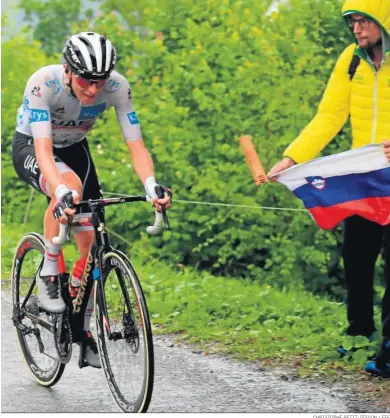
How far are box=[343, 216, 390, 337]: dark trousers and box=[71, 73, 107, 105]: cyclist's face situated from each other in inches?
75.9

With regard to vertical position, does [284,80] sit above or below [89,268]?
above

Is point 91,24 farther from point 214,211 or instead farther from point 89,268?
point 89,268

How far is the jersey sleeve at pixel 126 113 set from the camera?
20.6 ft

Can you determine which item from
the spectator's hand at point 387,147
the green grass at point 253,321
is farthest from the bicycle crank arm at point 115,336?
the spectator's hand at point 387,147

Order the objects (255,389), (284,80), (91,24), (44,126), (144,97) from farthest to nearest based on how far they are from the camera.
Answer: (91,24) → (144,97) → (284,80) → (255,389) → (44,126)

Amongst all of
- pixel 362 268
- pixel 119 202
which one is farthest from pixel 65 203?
pixel 362 268

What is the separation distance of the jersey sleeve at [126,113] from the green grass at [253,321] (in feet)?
5.99

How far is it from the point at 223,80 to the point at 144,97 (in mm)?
1262

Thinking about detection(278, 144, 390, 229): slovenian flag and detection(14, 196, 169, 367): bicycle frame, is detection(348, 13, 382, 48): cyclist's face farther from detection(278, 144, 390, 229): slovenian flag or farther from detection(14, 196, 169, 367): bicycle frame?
detection(14, 196, 169, 367): bicycle frame

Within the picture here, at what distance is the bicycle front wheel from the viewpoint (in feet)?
18.7

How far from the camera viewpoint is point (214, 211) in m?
11.5

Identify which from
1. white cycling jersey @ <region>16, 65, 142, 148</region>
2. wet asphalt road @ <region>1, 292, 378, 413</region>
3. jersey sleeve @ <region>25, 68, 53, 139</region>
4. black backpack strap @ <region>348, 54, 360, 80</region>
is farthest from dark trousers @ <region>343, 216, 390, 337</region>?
jersey sleeve @ <region>25, 68, 53, 139</region>

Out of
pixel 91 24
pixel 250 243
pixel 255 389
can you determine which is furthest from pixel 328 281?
pixel 255 389

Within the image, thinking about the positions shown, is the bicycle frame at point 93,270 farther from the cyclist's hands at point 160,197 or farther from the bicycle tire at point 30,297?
the bicycle tire at point 30,297
